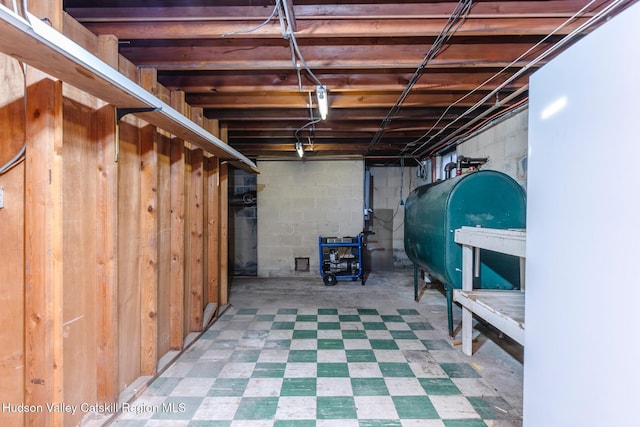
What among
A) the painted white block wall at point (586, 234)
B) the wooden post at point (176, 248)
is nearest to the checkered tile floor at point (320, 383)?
the wooden post at point (176, 248)

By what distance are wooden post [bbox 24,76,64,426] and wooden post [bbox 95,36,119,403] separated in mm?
374

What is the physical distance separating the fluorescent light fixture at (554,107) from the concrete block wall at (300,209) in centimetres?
442

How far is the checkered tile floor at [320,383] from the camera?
5.71ft

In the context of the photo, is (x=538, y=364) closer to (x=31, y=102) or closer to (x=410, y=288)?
(x=31, y=102)

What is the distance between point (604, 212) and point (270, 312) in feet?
11.1

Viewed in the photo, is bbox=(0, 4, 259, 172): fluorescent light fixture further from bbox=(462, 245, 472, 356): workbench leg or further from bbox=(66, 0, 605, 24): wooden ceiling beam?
bbox=(462, 245, 472, 356): workbench leg

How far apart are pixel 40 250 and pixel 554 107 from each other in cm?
218

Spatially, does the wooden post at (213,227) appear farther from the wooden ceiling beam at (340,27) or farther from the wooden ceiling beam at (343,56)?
the wooden ceiling beam at (340,27)

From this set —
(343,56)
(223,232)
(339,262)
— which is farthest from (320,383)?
(339,262)

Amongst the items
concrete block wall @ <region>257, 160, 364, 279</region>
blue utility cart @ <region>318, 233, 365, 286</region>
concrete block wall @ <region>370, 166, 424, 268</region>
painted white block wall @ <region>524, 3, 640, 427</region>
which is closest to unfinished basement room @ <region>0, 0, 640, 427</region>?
painted white block wall @ <region>524, 3, 640, 427</region>

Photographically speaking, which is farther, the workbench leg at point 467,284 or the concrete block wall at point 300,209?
the concrete block wall at point 300,209

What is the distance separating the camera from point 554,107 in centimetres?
96

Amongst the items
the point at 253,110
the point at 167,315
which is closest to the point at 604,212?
the point at 167,315

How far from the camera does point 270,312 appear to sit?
357 cm
